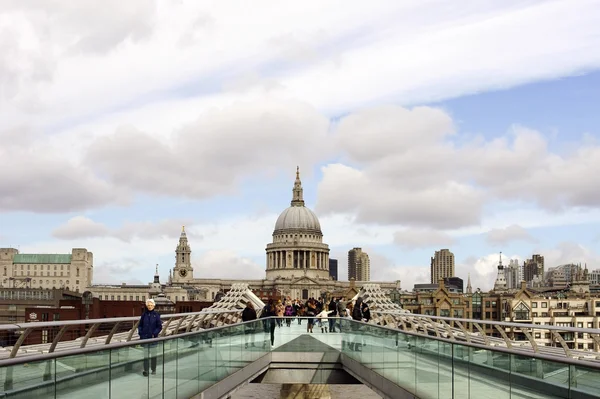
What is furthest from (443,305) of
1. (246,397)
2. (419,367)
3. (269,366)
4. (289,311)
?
(419,367)

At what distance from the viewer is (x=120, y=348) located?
31.8 feet

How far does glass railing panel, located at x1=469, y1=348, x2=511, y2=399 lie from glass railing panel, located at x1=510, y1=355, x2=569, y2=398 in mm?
198

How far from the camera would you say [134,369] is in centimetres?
1028

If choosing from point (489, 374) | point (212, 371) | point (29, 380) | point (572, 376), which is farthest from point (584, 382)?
point (212, 371)

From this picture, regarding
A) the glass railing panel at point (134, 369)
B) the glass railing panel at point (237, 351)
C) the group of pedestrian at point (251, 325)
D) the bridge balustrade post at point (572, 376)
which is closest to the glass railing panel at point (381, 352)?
the group of pedestrian at point (251, 325)

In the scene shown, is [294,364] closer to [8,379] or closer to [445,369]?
[445,369]

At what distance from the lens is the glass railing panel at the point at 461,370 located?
35.6ft

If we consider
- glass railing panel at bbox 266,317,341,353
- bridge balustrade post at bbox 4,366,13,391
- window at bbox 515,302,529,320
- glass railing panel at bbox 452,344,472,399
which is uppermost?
bridge balustrade post at bbox 4,366,13,391

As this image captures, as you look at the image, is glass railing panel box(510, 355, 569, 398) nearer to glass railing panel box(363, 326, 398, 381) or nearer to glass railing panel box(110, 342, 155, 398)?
glass railing panel box(110, 342, 155, 398)

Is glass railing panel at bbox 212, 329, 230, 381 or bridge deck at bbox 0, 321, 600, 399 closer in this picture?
bridge deck at bbox 0, 321, 600, 399

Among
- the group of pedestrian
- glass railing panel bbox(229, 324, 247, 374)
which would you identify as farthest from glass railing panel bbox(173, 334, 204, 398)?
glass railing panel bbox(229, 324, 247, 374)

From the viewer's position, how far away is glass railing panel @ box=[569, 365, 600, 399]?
7645 mm

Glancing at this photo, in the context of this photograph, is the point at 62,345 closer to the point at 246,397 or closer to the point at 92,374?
the point at 92,374

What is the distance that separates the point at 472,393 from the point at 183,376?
4.30 metres
